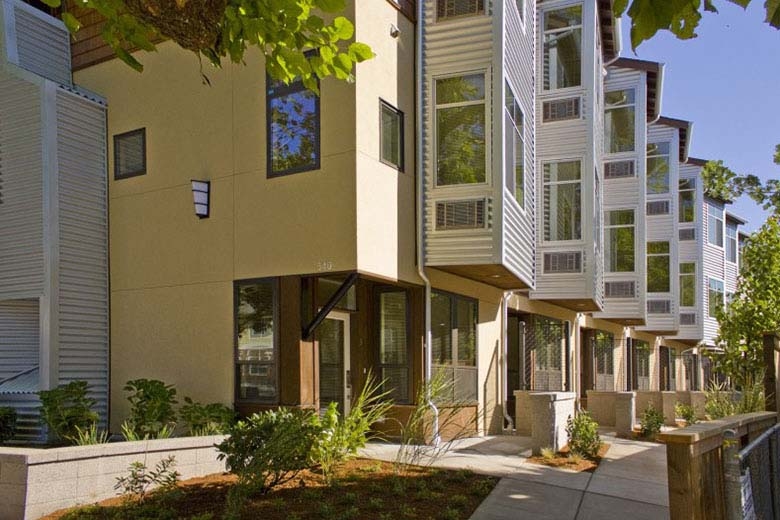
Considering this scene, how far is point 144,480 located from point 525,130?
30.5 feet

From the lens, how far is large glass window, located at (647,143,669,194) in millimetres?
25953

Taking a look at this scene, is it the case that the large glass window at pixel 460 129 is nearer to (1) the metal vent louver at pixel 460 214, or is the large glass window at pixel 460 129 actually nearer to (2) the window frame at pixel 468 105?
(2) the window frame at pixel 468 105

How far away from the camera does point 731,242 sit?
3897 centimetres

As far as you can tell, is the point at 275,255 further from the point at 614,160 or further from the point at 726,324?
the point at 614,160

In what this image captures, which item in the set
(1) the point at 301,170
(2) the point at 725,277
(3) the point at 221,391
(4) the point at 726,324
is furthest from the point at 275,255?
(2) the point at 725,277

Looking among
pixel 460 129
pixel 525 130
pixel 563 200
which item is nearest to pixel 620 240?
pixel 563 200

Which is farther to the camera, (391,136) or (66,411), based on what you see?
(391,136)

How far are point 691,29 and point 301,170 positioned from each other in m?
7.46

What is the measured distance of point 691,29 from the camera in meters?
3.65

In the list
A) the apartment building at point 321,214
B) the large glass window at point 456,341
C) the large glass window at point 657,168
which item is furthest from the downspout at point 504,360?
the large glass window at point 657,168

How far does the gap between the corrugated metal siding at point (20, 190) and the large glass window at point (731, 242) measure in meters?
33.8

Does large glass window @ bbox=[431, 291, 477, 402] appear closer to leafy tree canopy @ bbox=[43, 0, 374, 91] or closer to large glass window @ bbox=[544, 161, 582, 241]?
large glass window @ bbox=[544, 161, 582, 241]

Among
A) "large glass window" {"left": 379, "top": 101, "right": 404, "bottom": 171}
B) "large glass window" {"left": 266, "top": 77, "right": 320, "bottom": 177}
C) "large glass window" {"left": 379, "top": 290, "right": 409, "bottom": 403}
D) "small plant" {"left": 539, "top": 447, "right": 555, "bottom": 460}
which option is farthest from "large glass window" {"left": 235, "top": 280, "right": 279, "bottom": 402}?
"small plant" {"left": 539, "top": 447, "right": 555, "bottom": 460}

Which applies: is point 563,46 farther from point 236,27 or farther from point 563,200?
point 236,27
